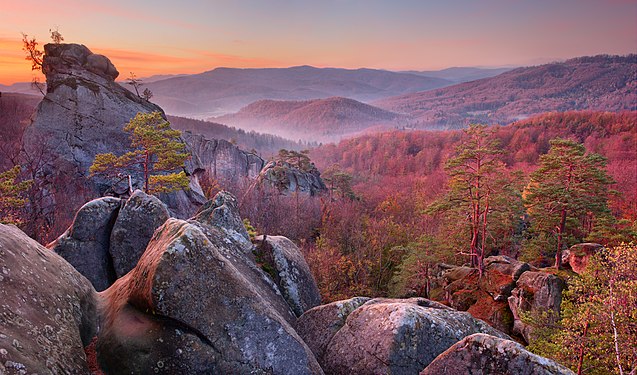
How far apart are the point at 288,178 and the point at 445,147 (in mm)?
111241

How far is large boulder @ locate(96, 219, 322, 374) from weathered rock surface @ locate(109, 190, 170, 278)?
409cm

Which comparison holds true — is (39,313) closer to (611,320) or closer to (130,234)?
(130,234)

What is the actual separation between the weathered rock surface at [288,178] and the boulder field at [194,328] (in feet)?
186

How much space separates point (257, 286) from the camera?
26.6 ft

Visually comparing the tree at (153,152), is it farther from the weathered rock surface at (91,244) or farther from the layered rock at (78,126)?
the weathered rock surface at (91,244)

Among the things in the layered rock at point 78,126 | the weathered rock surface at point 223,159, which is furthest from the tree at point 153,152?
the weathered rock surface at point 223,159

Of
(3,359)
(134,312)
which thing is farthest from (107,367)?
(3,359)

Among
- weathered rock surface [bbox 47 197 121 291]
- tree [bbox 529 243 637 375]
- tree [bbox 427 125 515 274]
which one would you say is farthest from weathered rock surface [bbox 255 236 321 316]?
tree [bbox 427 125 515 274]

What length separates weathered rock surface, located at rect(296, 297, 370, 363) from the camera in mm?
8242

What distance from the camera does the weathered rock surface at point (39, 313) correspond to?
4336 millimetres

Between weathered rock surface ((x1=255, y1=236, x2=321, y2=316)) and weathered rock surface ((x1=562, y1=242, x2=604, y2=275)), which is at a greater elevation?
weathered rock surface ((x1=255, y1=236, x2=321, y2=316))

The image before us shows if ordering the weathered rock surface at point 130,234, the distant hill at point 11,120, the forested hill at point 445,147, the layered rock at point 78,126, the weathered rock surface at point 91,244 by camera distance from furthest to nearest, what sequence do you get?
the forested hill at point 445,147 < the distant hill at point 11,120 < the layered rock at point 78,126 < the weathered rock surface at point 130,234 < the weathered rock surface at point 91,244

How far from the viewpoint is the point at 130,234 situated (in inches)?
405

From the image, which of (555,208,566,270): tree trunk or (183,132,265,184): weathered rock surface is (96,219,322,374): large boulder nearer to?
(555,208,566,270): tree trunk
